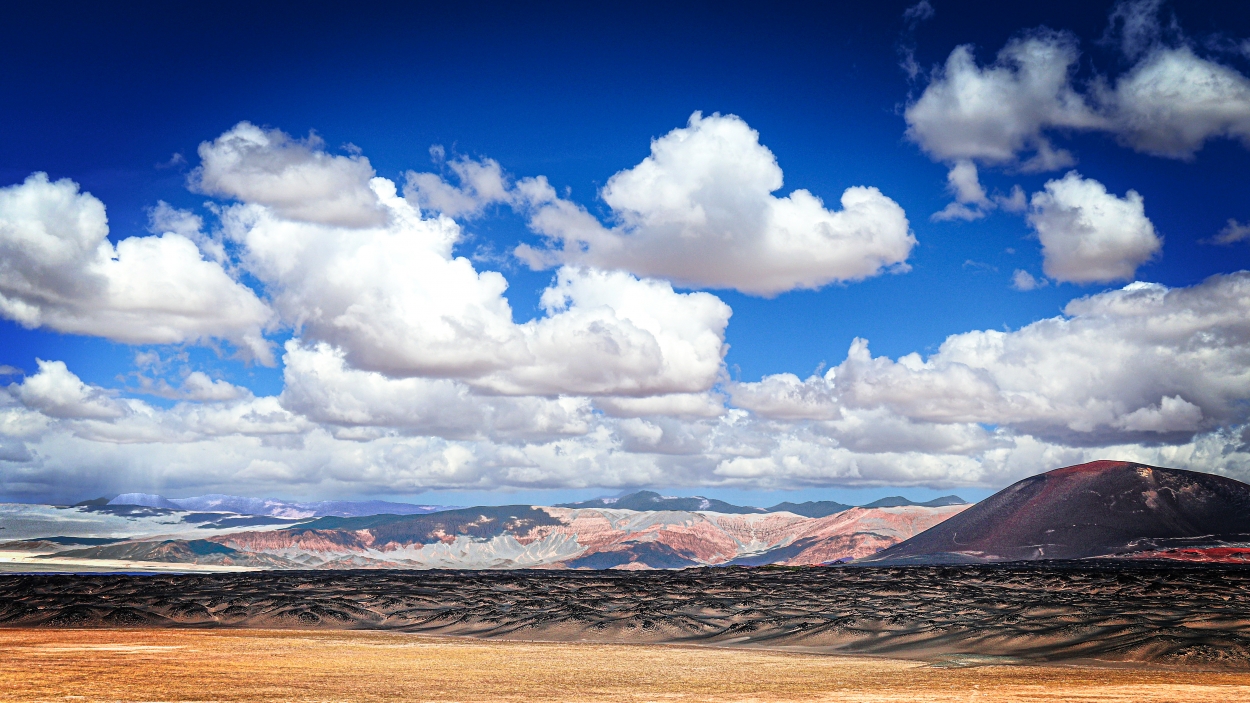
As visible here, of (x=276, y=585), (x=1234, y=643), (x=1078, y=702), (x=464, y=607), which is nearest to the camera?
(x=1078, y=702)

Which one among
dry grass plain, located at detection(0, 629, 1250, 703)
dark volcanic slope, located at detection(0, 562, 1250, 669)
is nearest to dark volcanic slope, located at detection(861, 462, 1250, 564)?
dark volcanic slope, located at detection(0, 562, 1250, 669)

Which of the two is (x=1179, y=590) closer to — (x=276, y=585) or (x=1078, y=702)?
(x=1078, y=702)

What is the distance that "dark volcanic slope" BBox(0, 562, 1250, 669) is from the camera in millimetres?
33469

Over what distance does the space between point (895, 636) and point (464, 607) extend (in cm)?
2107

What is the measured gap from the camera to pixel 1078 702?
63.9 feet

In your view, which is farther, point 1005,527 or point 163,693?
point 1005,527

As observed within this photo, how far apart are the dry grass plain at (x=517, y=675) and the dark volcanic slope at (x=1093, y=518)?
130906mm

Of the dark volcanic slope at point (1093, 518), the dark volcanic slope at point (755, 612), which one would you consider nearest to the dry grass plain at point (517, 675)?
the dark volcanic slope at point (755, 612)

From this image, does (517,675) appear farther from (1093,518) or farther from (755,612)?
(1093,518)

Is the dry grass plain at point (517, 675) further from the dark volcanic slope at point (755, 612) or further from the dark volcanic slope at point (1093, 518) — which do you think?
the dark volcanic slope at point (1093, 518)

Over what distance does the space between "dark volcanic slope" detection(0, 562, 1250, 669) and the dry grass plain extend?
15.0ft

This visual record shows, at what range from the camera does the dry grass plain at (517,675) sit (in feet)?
67.4

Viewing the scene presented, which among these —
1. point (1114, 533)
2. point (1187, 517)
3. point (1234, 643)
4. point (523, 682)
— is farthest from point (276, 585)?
point (1187, 517)

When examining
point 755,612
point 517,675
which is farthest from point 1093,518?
point 517,675
